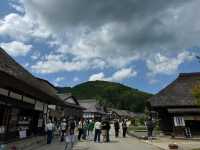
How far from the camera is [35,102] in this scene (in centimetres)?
1953

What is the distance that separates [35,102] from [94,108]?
59.8 meters

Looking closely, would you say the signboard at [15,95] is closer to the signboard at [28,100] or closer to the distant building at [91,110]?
the signboard at [28,100]

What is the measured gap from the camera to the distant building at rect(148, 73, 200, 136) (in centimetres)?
2303

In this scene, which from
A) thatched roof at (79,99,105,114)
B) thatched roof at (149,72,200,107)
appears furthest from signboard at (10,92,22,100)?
thatched roof at (79,99,105,114)

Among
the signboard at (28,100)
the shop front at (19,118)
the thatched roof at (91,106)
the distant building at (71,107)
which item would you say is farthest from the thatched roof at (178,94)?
the thatched roof at (91,106)

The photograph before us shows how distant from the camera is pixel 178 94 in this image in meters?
25.0

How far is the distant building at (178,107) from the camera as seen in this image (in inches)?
907

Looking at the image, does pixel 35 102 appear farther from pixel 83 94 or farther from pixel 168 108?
pixel 83 94

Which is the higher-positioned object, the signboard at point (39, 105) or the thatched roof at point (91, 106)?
the thatched roof at point (91, 106)

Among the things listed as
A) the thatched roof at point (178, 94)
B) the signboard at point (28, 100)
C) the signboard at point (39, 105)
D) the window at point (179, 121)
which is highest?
the thatched roof at point (178, 94)

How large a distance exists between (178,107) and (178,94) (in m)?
1.70

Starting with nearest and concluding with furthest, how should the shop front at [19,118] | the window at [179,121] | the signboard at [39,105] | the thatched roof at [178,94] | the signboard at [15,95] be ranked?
the shop front at [19,118], the signboard at [15,95], the signboard at [39,105], the window at [179,121], the thatched roof at [178,94]

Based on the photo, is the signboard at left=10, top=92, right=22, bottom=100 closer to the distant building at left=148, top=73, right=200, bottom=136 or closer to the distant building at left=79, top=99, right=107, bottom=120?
the distant building at left=148, top=73, right=200, bottom=136

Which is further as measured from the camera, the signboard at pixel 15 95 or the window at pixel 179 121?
the window at pixel 179 121
